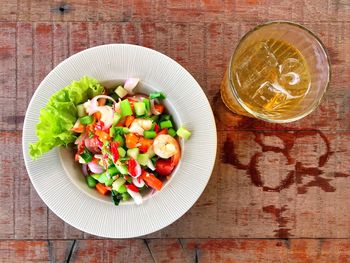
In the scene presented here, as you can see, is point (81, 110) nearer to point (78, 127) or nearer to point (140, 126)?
point (78, 127)

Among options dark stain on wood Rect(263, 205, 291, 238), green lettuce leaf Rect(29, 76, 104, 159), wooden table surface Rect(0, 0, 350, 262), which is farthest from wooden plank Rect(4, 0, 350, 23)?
dark stain on wood Rect(263, 205, 291, 238)

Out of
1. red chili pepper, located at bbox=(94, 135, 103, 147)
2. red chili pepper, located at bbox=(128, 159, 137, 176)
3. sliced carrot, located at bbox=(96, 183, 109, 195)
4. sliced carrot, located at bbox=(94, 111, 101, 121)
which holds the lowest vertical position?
sliced carrot, located at bbox=(96, 183, 109, 195)

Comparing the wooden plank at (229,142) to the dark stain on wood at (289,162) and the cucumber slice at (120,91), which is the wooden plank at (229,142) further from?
the cucumber slice at (120,91)

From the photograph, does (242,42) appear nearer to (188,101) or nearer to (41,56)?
(188,101)

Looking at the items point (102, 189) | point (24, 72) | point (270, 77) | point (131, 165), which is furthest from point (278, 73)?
point (24, 72)

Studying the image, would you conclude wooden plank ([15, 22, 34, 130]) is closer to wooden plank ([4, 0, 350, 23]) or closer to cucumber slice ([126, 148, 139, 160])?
wooden plank ([4, 0, 350, 23])

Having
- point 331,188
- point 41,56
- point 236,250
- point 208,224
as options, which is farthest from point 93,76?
point 331,188

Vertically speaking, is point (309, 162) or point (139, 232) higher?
point (309, 162)
